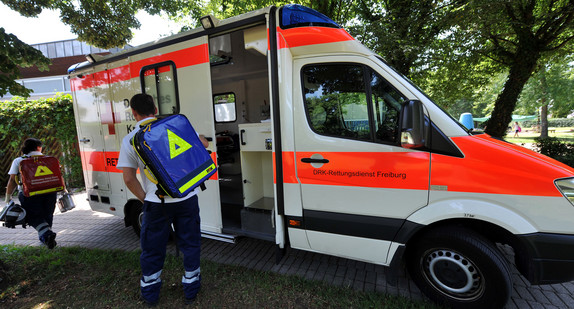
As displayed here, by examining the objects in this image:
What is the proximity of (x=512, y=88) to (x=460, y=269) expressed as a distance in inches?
345

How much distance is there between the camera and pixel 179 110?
3.42 m

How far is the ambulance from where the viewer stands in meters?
2.07

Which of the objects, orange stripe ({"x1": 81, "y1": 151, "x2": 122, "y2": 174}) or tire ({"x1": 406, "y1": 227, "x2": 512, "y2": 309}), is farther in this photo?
orange stripe ({"x1": 81, "y1": 151, "x2": 122, "y2": 174})

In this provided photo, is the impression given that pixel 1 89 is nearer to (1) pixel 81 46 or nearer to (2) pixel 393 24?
(2) pixel 393 24

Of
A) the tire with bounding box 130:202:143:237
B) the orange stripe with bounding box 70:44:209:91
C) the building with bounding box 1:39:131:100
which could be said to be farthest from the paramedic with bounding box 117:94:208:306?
the building with bounding box 1:39:131:100

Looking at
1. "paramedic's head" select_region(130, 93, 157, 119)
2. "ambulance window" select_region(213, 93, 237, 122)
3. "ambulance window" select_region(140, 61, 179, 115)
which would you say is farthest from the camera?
"ambulance window" select_region(213, 93, 237, 122)

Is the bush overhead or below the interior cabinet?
below

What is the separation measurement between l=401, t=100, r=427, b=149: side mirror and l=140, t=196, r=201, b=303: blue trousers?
79.0 inches

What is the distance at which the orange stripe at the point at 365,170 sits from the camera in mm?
2271

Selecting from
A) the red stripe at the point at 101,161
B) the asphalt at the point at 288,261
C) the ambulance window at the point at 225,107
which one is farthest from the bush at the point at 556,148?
the red stripe at the point at 101,161

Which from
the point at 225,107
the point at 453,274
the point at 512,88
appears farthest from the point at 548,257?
the point at 512,88

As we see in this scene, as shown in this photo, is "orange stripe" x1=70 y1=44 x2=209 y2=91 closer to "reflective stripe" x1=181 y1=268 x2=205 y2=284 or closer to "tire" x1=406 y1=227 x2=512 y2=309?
"reflective stripe" x1=181 y1=268 x2=205 y2=284

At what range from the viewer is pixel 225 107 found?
506 cm

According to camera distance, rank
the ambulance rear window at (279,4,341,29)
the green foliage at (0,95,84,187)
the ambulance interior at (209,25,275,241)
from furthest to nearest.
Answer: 1. the green foliage at (0,95,84,187)
2. the ambulance interior at (209,25,275,241)
3. the ambulance rear window at (279,4,341,29)
